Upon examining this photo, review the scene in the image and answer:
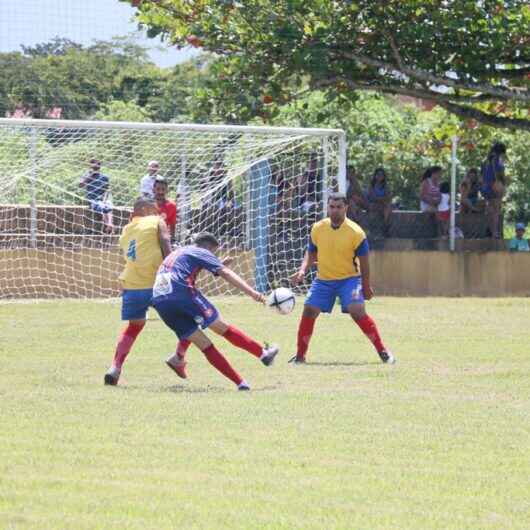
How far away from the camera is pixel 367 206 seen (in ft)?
77.9

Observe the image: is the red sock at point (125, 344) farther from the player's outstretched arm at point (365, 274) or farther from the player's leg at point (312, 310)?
the player's outstretched arm at point (365, 274)

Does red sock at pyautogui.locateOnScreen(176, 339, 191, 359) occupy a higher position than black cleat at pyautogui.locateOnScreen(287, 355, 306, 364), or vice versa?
red sock at pyautogui.locateOnScreen(176, 339, 191, 359)

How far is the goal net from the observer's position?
21641 millimetres

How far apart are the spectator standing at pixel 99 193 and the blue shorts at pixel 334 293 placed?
26.5ft

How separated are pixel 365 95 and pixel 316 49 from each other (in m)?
13.5

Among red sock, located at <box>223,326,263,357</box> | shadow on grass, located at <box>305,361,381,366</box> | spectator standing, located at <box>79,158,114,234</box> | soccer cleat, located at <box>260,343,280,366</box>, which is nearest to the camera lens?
red sock, located at <box>223,326,263,357</box>

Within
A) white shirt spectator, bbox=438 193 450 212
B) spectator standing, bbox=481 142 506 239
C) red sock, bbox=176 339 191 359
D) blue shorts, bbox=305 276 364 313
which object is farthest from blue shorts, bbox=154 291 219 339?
spectator standing, bbox=481 142 506 239

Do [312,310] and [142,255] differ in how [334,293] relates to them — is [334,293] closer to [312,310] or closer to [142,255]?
[312,310]

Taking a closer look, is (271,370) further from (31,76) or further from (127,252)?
(31,76)

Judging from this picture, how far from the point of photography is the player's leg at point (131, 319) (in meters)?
12.3

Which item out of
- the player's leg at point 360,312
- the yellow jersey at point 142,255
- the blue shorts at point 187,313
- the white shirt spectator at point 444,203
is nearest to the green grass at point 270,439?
the player's leg at point 360,312

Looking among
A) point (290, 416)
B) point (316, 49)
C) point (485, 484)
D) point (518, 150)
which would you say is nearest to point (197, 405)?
point (290, 416)

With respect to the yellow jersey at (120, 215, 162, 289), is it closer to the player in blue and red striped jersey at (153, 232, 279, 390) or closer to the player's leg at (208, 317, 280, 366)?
the player in blue and red striped jersey at (153, 232, 279, 390)

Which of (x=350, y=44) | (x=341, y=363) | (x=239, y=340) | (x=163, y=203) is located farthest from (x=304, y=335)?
(x=350, y=44)
